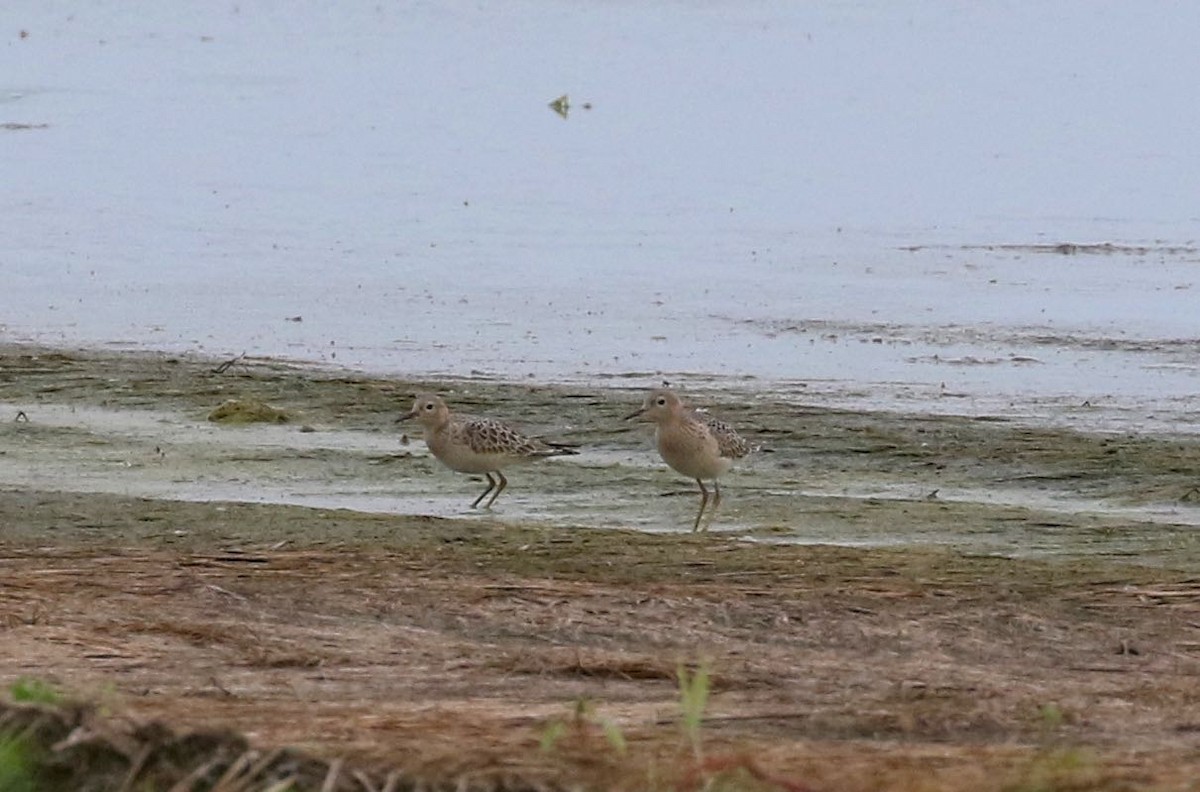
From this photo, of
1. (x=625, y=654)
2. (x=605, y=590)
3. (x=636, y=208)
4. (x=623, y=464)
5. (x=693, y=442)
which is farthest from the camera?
(x=636, y=208)

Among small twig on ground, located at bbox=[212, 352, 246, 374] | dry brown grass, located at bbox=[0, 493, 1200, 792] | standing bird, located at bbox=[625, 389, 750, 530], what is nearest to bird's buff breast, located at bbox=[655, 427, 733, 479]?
standing bird, located at bbox=[625, 389, 750, 530]

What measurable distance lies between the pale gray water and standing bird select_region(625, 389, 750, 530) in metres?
2.74

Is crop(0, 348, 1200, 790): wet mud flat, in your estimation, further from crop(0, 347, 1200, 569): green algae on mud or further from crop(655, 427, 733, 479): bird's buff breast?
crop(655, 427, 733, 479): bird's buff breast

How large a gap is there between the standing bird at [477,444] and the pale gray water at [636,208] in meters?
3.04

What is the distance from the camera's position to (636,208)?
85.9 ft

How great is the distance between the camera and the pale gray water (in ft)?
61.7

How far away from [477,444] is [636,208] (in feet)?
40.9

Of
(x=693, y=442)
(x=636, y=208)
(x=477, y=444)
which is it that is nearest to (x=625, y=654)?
(x=693, y=442)

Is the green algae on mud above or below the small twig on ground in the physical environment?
below

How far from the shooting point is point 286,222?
1000 inches

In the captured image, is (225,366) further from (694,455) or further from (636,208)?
(636,208)

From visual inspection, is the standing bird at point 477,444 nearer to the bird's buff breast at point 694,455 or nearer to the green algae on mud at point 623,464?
the green algae on mud at point 623,464

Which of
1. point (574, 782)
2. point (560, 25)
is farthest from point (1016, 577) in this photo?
point (560, 25)

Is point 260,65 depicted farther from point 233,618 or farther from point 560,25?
point 233,618
